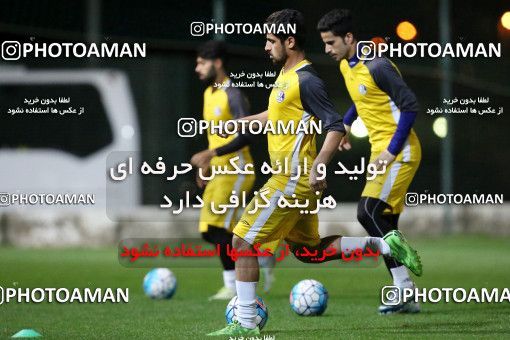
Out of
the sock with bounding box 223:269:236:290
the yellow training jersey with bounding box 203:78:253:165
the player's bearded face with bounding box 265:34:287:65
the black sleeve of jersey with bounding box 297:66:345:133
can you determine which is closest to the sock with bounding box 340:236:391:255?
the black sleeve of jersey with bounding box 297:66:345:133

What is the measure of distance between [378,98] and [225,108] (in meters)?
2.18

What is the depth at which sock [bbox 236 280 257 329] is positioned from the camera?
7.68 meters

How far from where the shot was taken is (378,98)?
30.4ft

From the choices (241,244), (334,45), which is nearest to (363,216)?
(334,45)

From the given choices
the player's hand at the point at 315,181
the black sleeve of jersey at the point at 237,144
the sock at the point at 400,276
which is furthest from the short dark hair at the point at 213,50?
the player's hand at the point at 315,181

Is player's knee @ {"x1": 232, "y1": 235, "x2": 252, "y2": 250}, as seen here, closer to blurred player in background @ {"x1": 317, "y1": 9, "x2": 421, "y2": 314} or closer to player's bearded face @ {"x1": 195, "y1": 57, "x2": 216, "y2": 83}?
blurred player in background @ {"x1": 317, "y1": 9, "x2": 421, "y2": 314}

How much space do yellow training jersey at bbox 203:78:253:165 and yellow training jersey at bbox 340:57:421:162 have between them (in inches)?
60.3

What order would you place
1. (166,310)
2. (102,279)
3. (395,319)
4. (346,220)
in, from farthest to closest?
(346,220) < (102,279) < (166,310) < (395,319)

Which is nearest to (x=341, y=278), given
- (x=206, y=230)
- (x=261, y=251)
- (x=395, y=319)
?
(x=206, y=230)

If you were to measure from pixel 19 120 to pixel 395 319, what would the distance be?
1239cm

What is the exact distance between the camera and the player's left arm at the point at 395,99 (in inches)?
346

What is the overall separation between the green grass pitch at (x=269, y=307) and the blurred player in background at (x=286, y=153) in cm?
44

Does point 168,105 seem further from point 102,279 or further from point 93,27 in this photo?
point 102,279

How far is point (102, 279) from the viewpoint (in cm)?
1299
